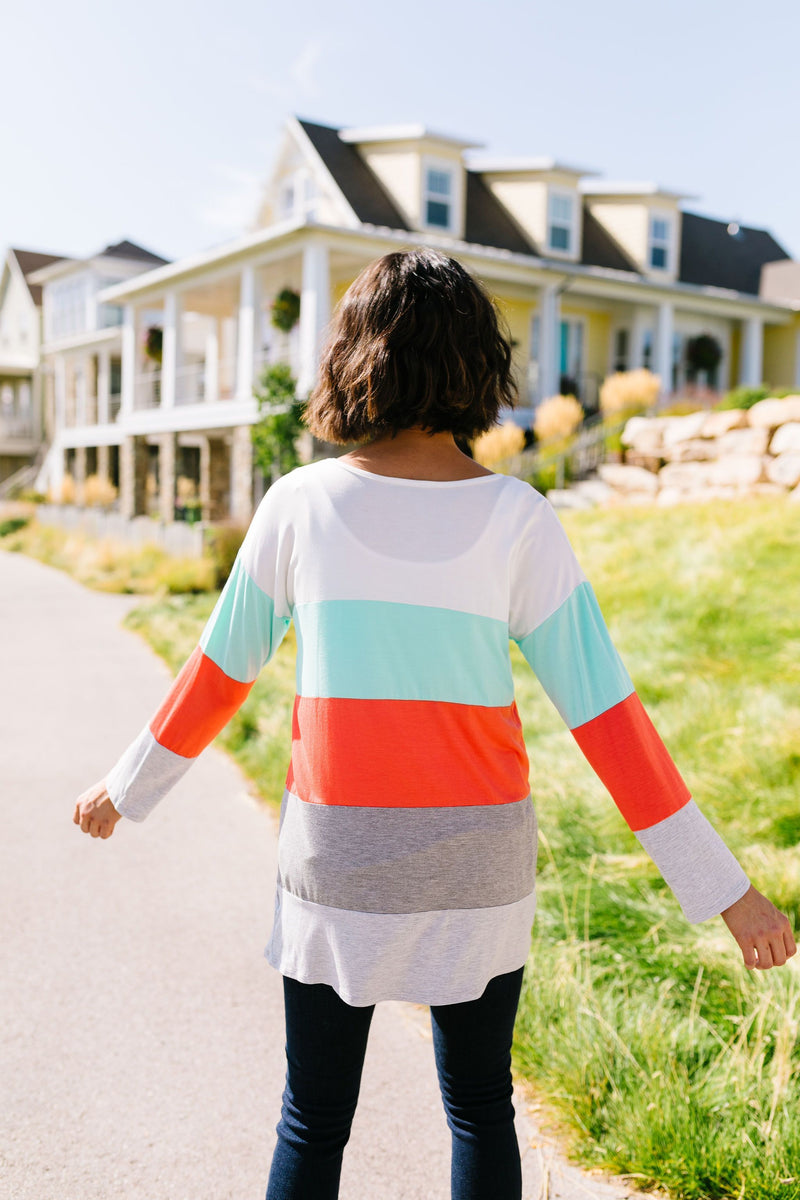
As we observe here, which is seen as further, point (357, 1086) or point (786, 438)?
point (786, 438)

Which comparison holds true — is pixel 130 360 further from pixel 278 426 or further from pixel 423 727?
pixel 423 727

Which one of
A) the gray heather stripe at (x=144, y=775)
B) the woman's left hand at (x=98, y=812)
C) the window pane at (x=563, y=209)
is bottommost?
the woman's left hand at (x=98, y=812)

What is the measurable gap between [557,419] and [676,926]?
14520 millimetres

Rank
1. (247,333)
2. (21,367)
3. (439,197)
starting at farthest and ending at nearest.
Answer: (21,367), (439,197), (247,333)

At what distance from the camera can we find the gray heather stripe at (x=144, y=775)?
1805 mm

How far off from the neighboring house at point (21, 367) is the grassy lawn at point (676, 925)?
32.5 metres

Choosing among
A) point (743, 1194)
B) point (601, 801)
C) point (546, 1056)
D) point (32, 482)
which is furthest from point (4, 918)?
point (32, 482)

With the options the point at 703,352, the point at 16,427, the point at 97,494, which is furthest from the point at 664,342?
the point at 16,427

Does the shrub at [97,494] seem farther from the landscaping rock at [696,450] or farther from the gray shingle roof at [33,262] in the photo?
the landscaping rock at [696,450]

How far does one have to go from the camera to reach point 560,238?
73.5ft

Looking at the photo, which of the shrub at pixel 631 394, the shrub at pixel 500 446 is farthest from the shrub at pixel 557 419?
the shrub at pixel 500 446

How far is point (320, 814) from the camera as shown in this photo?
5.30ft

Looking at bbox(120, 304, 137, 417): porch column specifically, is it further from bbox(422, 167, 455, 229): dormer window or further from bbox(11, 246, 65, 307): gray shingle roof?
bbox(11, 246, 65, 307): gray shingle roof

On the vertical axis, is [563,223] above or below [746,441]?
above
